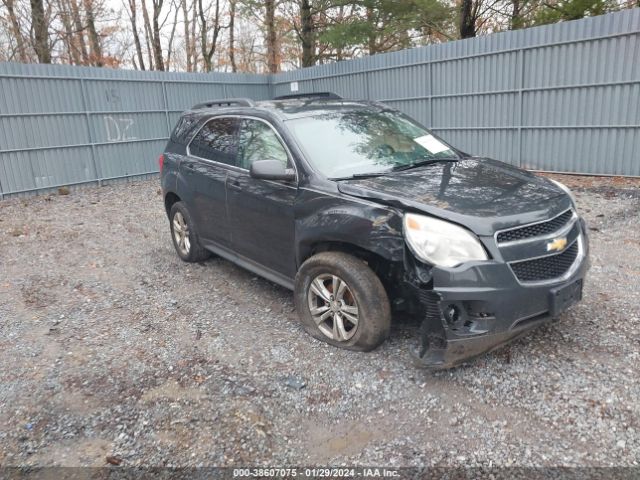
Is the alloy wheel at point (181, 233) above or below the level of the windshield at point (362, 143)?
below

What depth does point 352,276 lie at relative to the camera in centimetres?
314

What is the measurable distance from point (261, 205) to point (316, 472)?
85.7 inches

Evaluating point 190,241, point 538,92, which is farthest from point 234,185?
point 538,92

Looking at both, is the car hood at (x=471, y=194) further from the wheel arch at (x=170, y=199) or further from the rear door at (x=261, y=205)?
the wheel arch at (x=170, y=199)

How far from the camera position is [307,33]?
1891 centimetres

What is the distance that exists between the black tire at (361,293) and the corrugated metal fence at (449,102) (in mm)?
7963

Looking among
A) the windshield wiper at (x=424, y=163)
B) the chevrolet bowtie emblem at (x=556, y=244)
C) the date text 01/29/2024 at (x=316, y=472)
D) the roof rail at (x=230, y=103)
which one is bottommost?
the date text 01/29/2024 at (x=316, y=472)

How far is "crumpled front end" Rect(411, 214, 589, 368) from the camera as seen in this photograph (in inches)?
106

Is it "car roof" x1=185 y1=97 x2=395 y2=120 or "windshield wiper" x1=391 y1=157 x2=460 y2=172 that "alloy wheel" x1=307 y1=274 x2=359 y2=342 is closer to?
"windshield wiper" x1=391 y1=157 x2=460 y2=172

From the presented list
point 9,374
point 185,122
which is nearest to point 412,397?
point 9,374

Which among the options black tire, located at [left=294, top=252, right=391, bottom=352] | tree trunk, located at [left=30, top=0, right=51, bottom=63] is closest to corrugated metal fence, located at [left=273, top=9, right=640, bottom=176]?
black tire, located at [left=294, top=252, right=391, bottom=352]

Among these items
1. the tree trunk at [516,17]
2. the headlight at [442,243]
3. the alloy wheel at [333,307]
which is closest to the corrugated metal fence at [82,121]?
the alloy wheel at [333,307]

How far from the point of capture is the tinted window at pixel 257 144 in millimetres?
3883

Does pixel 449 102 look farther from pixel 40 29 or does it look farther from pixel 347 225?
pixel 40 29
